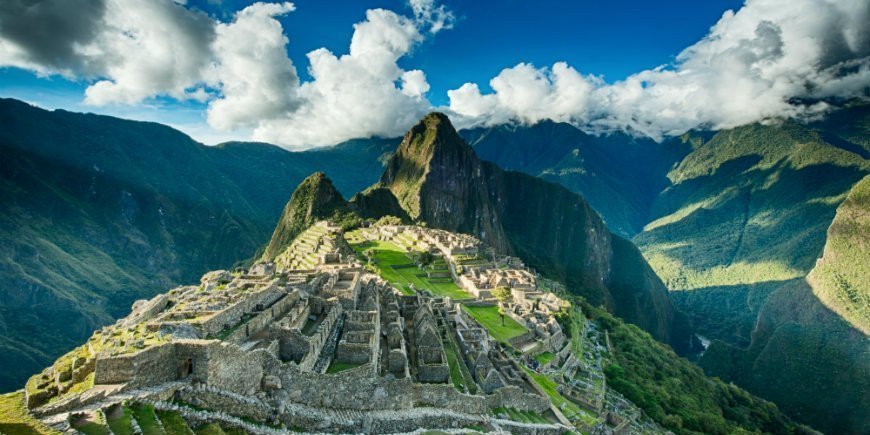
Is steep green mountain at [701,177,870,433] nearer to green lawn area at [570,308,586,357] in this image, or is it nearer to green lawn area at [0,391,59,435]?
green lawn area at [570,308,586,357]

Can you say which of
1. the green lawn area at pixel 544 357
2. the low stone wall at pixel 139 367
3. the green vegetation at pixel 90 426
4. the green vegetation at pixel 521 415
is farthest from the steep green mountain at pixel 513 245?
the green vegetation at pixel 90 426

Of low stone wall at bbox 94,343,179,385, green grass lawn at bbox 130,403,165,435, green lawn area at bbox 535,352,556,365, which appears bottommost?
green lawn area at bbox 535,352,556,365

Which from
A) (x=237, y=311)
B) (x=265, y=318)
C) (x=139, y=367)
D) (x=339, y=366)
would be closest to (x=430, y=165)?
(x=265, y=318)

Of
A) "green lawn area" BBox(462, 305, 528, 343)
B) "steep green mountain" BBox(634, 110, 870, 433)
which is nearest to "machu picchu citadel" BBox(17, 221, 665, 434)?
"green lawn area" BBox(462, 305, 528, 343)

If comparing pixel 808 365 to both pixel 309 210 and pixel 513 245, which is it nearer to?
pixel 513 245

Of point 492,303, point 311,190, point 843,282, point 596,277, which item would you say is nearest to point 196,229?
point 311,190

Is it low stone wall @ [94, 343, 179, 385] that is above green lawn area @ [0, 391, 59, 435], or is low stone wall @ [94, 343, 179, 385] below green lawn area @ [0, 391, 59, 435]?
above
